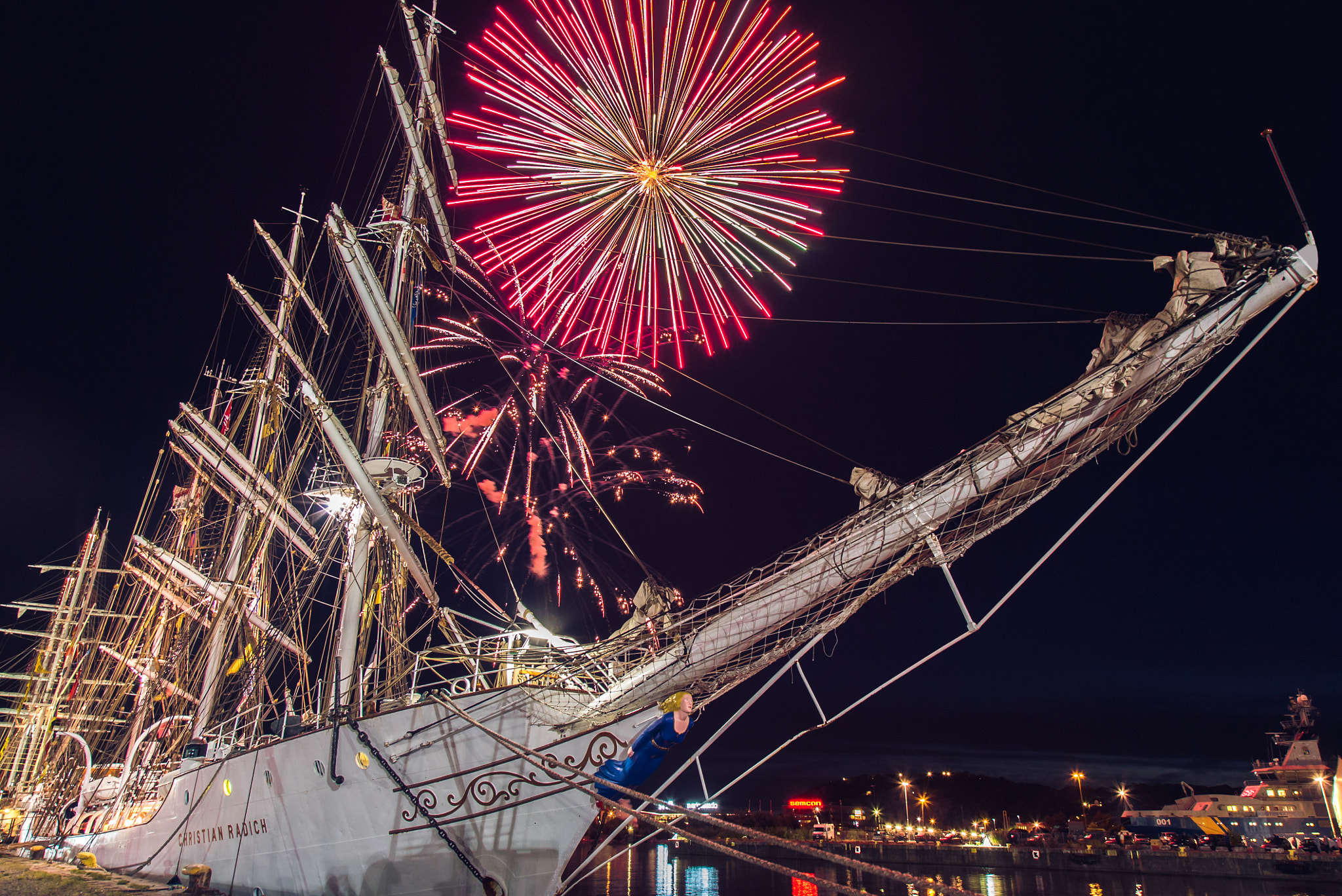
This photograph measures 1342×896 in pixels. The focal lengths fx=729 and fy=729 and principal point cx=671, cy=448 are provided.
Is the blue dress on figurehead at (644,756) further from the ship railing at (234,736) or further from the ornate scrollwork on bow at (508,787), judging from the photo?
the ship railing at (234,736)

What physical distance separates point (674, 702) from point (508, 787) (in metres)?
3.45

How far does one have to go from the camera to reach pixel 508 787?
1140cm

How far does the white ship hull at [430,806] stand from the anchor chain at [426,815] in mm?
76

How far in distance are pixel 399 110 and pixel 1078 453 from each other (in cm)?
1851

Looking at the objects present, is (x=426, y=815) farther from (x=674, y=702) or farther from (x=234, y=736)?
(x=234, y=736)

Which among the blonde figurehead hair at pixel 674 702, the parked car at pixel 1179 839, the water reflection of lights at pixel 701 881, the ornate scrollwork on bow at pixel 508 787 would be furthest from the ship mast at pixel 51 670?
the parked car at pixel 1179 839

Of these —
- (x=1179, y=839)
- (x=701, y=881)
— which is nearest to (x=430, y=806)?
(x=701, y=881)

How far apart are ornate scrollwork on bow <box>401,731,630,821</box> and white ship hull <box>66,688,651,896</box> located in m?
0.02

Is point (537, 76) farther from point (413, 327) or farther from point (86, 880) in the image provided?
point (86, 880)

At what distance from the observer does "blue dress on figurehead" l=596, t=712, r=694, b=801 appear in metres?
10.1

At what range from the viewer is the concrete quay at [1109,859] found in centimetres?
4059

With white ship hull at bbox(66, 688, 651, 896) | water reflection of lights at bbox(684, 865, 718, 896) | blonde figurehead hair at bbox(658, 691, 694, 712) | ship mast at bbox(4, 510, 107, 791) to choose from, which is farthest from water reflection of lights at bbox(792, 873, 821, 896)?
ship mast at bbox(4, 510, 107, 791)

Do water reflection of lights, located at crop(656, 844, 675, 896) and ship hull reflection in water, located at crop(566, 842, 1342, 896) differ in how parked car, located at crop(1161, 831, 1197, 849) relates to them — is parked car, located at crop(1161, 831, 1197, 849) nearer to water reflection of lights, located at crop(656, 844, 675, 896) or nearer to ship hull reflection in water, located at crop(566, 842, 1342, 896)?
ship hull reflection in water, located at crop(566, 842, 1342, 896)

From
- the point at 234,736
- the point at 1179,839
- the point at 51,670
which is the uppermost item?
the point at 51,670
